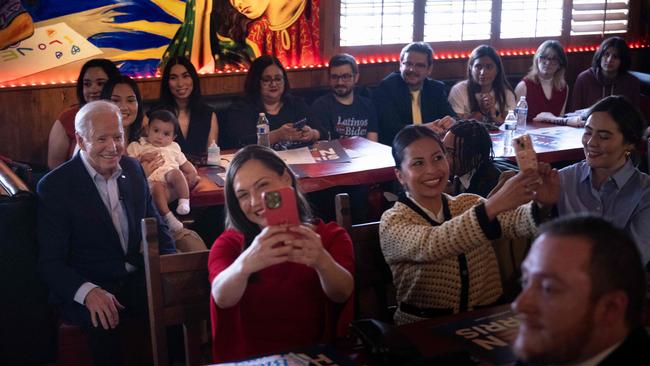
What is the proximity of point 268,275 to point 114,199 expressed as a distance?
1.08 metres

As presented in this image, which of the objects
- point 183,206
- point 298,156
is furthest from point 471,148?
point 183,206

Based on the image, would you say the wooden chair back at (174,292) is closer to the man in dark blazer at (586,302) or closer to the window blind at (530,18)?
the man in dark blazer at (586,302)

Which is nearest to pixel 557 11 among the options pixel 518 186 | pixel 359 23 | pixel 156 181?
pixel 359 23

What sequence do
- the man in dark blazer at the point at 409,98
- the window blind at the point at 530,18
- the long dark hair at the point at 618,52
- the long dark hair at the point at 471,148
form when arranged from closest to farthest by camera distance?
the long dark hair at the point at 471,148
the man in dark blazer at the point at 409,98
the long dark hair at the point at 618,52
the window blind at the point at 530,18

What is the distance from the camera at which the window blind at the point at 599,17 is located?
724 centimetres

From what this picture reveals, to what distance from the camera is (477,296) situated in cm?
229

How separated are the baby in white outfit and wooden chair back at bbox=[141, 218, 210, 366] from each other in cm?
145

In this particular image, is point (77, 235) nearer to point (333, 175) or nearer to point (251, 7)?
point (333, 175)

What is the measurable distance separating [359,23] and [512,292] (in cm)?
413

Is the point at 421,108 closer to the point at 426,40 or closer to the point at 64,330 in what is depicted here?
the point at 426,40

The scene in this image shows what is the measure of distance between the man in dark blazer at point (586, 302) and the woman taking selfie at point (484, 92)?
4.10m

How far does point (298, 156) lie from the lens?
4188 millimetres

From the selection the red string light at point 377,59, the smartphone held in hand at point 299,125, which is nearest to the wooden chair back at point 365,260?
the smartphone held in hand at point 299,125

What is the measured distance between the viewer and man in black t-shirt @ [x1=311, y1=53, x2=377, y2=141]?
5.03 metres
